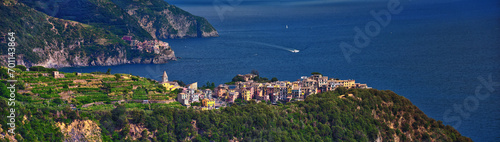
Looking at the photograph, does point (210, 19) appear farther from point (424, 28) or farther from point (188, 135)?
point (188, 135)

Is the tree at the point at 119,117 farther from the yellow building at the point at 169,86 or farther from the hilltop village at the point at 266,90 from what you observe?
the yellow building at the point at 169,86

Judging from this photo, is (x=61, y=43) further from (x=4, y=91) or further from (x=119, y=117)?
(x=119, y=117)

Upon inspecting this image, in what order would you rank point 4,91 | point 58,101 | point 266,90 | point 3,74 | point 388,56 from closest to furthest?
point 4,91
point 58,101
point 3,74
point 266,90
point 388,56

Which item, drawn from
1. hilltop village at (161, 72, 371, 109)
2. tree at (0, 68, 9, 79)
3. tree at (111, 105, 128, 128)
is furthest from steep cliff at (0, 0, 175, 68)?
tree at (111, 105, 128, 128)

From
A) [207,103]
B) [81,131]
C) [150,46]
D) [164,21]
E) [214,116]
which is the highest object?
[164,21]

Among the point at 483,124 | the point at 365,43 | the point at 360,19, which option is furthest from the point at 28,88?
the point at 360,19

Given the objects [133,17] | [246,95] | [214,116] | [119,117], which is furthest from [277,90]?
[133,17]
